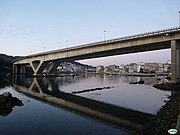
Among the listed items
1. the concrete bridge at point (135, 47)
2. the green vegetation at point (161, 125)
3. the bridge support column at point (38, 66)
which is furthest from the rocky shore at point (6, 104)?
the bridge support column at point (38, 66)

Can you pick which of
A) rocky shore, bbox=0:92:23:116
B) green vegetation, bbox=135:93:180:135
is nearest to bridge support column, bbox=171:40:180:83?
Result: green vegetation, bbox=135:93:180:135

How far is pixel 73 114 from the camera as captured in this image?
2320cm

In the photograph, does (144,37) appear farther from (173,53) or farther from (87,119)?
(87,119)

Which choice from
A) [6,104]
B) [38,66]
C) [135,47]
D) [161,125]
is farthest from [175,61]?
[38,66]

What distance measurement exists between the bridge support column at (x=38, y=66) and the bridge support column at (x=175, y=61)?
61.3 metres

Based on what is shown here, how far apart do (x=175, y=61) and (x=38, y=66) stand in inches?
2605

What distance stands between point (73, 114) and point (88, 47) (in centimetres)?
4862

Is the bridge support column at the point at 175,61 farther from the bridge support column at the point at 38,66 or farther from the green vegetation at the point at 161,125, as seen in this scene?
the bridge support column at the point at 38,66

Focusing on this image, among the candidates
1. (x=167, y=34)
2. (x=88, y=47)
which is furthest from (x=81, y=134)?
(x=88, y=47)

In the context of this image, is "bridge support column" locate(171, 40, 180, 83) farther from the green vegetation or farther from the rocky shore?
the rocky shore

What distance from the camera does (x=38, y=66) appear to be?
319 feet

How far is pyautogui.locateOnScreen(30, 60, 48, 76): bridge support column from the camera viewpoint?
315 feet

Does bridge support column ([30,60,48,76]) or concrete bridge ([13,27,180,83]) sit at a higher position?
concrete bridge ([13,27,180,83])

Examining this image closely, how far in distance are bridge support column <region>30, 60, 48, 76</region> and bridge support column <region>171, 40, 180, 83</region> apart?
61300mm
